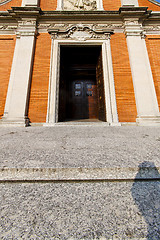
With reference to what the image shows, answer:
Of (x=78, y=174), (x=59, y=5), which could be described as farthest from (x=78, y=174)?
(x=59, y=5)

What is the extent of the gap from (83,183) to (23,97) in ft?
14.2

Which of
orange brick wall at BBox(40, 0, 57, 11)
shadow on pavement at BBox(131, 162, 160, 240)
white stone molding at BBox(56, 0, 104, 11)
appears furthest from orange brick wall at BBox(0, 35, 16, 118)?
shadow on pavement at BBox(131, 162, 160, 240)

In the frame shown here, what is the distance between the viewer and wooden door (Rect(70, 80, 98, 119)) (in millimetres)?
7953

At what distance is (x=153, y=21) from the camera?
5.30m

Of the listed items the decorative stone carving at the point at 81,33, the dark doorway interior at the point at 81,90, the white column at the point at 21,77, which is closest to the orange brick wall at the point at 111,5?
the decorative stone carving at the point at 81,33

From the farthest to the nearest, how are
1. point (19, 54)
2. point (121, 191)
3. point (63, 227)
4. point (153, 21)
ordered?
point (153, 21)
point (19, 54)
point (121, 191)
point (63, 227)

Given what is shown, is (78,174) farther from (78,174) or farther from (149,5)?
(149,5)

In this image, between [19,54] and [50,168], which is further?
[19,54]

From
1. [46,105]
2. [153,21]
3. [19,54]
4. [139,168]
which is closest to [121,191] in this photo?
[139,168]

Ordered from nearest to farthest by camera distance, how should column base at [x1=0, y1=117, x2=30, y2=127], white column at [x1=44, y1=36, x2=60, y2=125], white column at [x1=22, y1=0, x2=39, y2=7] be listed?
column base at [x1=0, y1=117, x2=30, y2=127] < white column at [x1=44, y1=36, x2=60, y2=125] < white column at [x1=22, y1=0, x2=39, y2=7]

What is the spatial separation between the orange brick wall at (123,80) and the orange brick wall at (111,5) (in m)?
1.74

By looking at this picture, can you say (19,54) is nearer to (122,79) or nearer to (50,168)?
(122,79)

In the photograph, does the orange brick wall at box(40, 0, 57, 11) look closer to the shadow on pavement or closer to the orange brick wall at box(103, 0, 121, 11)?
the orange brick wall at box(103, 0, 121, 11)

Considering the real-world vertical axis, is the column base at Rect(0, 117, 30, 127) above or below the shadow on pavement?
above
